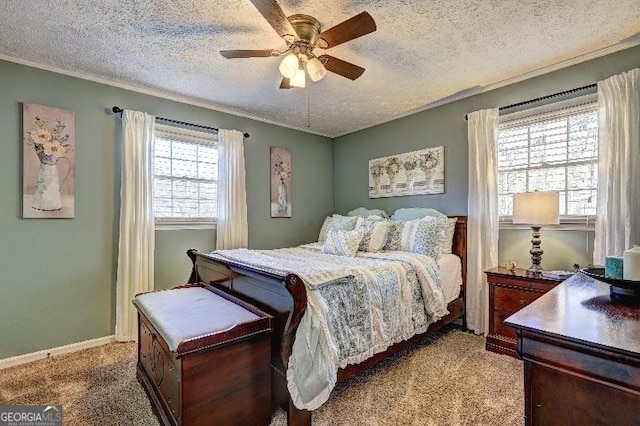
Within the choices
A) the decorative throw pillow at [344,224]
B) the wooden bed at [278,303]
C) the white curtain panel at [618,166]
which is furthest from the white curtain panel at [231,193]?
the white curtain panel at [618,166]

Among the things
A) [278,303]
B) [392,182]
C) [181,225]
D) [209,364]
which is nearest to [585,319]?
[278,303]

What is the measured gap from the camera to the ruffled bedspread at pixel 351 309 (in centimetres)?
169

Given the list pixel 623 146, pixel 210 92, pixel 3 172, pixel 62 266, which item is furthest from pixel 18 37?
pixel 623 146

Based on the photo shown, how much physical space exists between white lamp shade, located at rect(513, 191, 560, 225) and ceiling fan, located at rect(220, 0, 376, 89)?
1.73 meters

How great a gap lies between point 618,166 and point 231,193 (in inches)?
142

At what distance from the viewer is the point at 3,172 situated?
2570 mm

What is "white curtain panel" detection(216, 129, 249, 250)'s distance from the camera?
3.69 m

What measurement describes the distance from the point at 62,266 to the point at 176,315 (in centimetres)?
173

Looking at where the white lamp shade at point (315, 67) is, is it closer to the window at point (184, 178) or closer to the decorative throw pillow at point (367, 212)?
the window at point (184, 178)

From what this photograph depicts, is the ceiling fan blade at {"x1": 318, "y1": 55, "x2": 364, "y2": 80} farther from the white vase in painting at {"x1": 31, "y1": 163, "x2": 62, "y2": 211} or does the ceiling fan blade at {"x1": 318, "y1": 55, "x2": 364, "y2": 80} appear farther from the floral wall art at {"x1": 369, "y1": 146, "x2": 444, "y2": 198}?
the white vase in painting at {"x1": 31, "y1": 163, "x2": 62, "y2": 211}

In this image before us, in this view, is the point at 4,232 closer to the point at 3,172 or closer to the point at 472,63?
the point at 3,172

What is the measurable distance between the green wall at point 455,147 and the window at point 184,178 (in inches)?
78.5

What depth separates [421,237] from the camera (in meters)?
3.05

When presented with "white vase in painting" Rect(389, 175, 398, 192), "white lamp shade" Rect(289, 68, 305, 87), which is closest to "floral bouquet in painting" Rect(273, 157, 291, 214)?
"white vase in painting" Rect(389, 175, 398, 192)
